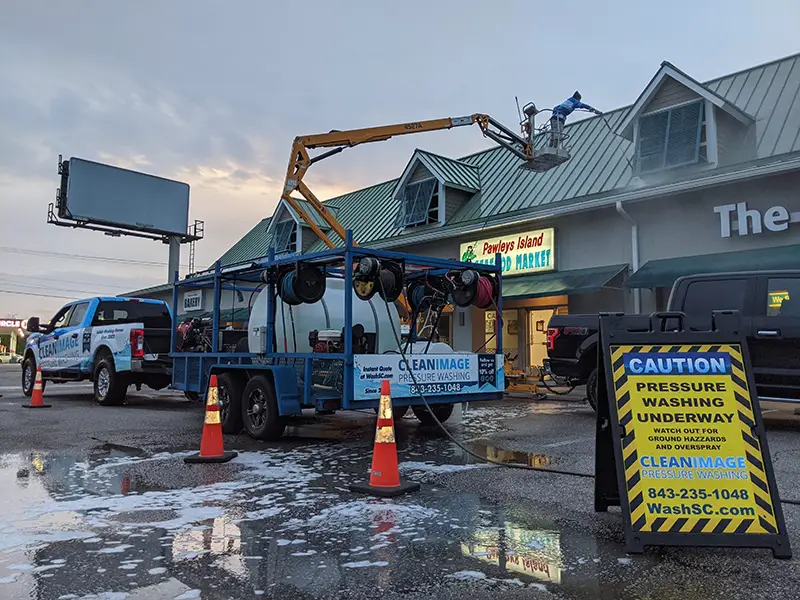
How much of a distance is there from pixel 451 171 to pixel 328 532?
58.6ft

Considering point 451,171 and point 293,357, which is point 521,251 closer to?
point 451,171

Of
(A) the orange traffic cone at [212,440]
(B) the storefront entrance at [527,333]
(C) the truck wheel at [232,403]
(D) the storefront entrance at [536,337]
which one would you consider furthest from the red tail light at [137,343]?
(D) the storefront entrance at [536,337]

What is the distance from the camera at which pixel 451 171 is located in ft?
69.2

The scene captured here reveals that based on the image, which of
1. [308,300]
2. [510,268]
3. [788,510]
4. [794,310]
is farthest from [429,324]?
[510,268]

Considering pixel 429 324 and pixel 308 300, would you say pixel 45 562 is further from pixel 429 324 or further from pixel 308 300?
pixel 429 324

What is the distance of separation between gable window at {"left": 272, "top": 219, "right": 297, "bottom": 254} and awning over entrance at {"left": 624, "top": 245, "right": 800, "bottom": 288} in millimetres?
16125

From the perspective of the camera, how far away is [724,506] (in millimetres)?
3885

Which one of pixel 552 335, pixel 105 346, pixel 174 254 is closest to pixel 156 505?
pixel 552 335

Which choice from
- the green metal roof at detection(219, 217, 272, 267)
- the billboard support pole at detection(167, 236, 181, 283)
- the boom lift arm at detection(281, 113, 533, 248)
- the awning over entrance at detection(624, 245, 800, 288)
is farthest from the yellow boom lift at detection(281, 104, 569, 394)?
the billboard support pole at detection(167, 236, 181, 283)

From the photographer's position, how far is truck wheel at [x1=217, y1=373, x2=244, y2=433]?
8.84 m

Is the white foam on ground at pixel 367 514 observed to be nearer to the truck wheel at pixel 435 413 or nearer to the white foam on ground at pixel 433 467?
the white foam on ground at pixel 433 467

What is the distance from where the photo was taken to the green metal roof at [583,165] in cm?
1446

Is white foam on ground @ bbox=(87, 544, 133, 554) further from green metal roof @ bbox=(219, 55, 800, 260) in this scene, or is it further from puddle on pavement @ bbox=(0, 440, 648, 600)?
green metal roof @ bbox=(219, 55, 800, 260)

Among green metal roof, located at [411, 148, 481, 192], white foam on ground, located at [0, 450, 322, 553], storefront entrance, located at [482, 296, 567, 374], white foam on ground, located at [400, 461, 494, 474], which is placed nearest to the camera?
white foam on ground, located at [0, 450, 322, 553]
